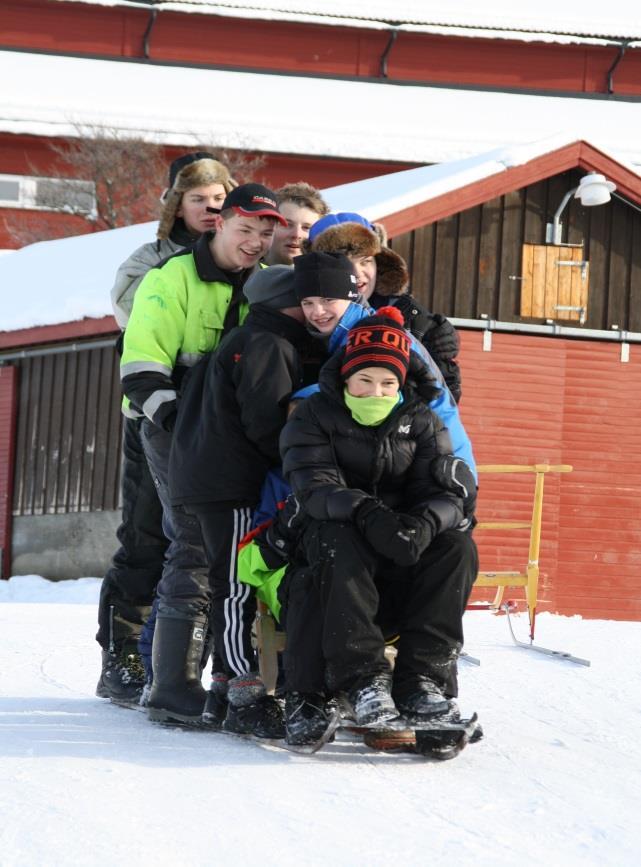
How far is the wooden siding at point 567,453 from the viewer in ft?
42.1

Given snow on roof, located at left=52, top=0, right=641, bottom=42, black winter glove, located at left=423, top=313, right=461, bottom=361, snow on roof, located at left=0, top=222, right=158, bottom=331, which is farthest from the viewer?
snow on roof, located at left=52, top=0, right=641, bottom=42

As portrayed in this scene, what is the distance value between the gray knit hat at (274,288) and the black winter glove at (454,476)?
671 mm

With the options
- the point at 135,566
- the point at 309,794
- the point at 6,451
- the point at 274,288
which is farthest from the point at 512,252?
the point at 309,794

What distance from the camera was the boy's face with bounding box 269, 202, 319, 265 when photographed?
503cm

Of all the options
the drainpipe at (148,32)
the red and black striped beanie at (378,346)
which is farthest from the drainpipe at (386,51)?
the red and black striped beanie at (378,346)

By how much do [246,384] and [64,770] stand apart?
48.0 inches

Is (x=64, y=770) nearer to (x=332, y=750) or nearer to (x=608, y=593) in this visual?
(x=332, y=750)

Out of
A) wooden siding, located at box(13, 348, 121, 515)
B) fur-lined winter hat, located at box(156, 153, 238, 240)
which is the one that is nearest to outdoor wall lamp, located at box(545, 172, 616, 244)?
wooden siding, located at box(13, 348, 121, 515)

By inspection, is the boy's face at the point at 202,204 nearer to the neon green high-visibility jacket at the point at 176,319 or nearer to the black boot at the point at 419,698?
the neon green high-visibility jacket at the point at 176,319

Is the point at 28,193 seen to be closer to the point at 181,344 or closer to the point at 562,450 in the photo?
the point at 562,450

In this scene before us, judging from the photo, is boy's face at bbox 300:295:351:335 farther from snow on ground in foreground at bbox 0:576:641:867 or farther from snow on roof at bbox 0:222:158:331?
snow on roof at bbox 0:222:158:331

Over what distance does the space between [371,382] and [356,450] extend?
7.3 inches

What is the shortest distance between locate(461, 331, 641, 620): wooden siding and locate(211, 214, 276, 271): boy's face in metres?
8.04

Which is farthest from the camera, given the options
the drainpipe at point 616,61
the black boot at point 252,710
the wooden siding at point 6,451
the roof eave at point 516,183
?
the drainpipe at point 616,61
